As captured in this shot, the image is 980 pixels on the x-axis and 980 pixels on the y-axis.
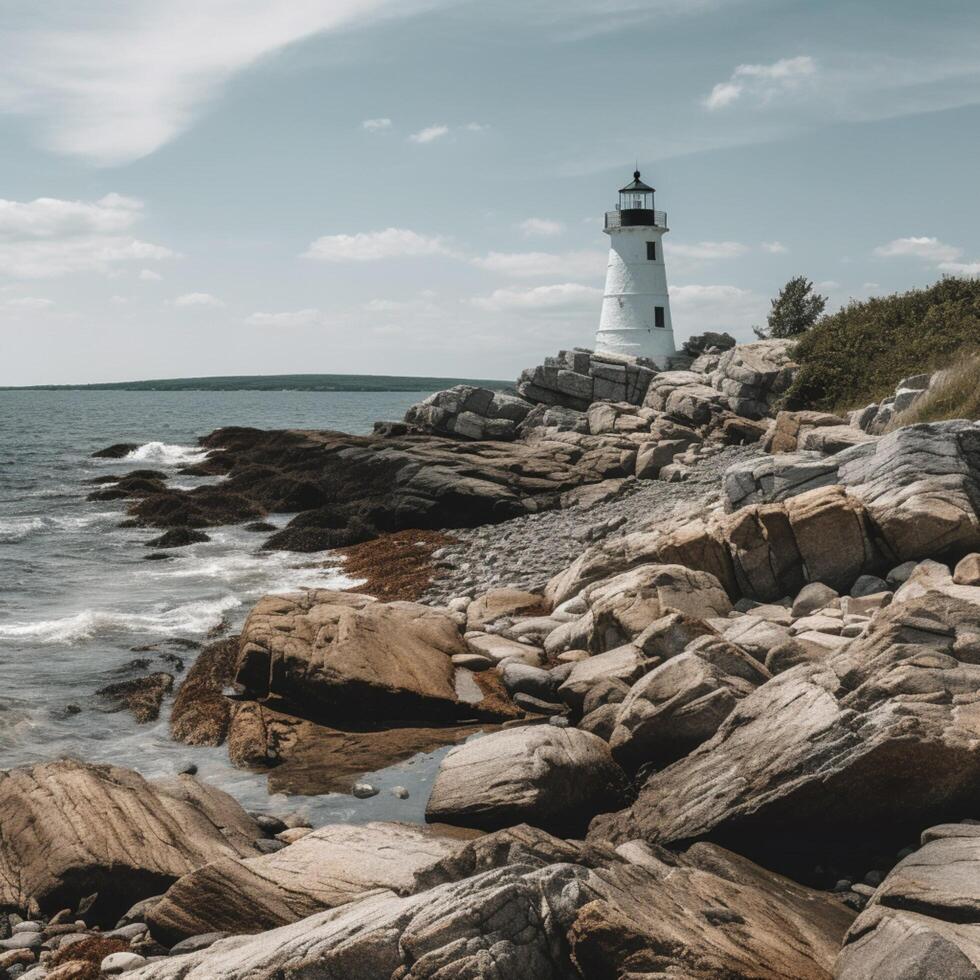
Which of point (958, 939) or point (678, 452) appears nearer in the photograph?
point (958, 939)

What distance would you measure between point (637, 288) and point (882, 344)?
67.4ft

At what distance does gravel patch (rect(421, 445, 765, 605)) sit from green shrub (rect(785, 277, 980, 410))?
22.7 ft

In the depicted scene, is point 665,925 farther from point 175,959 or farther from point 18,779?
point 18,779

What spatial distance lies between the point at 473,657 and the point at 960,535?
734cm

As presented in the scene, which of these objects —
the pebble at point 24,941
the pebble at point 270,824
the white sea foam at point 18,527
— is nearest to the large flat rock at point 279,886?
the pebble at point 24,941

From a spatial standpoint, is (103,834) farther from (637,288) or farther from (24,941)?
(637,288)

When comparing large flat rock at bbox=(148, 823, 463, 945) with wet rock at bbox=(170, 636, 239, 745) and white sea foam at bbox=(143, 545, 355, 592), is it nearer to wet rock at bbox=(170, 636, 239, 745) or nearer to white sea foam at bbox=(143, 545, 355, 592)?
wet rock at bbox=(170, 636, 239, 745)

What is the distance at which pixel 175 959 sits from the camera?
6.64m

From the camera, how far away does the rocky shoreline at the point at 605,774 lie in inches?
245

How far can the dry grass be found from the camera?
21531 millimetres

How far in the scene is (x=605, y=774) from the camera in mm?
10266

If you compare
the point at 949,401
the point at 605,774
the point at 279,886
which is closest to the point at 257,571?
the point at 605,774

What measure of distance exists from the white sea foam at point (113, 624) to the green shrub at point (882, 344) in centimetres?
2381

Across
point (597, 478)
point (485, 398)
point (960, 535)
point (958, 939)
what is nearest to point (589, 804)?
point (958, 939)
